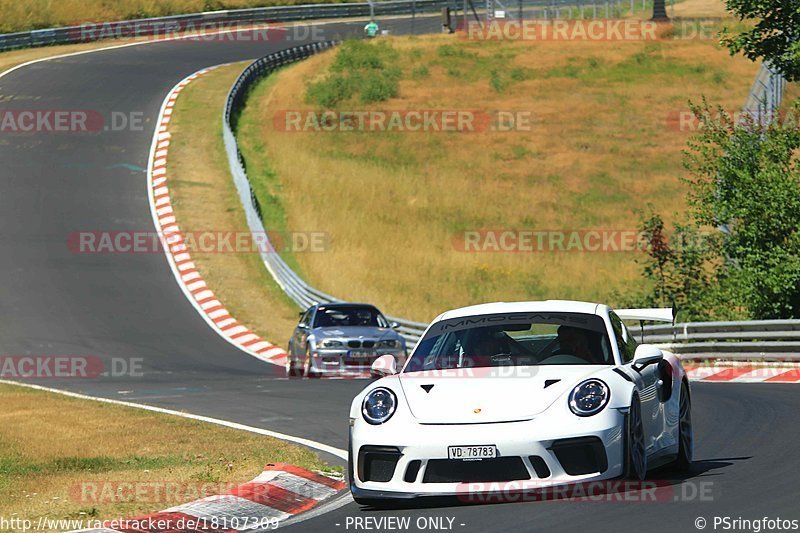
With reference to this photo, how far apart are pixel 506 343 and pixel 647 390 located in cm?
110

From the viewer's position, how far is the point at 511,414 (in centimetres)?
859

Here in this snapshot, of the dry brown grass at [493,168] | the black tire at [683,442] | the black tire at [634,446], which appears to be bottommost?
the dry brown grass at [493,168]

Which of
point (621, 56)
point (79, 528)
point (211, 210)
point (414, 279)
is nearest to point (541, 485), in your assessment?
point (79, 528)

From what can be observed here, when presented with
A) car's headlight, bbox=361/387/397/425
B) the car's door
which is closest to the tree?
the car's door

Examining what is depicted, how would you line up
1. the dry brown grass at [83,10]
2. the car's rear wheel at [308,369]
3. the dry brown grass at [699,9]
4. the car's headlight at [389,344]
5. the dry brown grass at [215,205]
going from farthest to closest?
the dry brown grass at [699,9]
the dry brown grass at [83,10]
the dry brown grass at [215,205]
the car's headlight at [389,344]
the car's rear wheel at [308,369]

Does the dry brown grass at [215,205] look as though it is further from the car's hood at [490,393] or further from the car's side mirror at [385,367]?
the car's hood at [490,393]

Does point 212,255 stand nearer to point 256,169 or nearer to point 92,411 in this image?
point 256,169

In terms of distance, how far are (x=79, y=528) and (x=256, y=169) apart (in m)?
37.9

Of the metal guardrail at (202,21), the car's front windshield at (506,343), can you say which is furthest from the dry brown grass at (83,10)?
the car's front windshield at (506,343)

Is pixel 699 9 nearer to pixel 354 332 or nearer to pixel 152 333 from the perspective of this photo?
pixel 152 333

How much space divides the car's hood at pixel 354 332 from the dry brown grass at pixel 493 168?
33.6 ft

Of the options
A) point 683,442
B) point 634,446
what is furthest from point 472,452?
point 683,442

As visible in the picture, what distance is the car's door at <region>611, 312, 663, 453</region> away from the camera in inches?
370

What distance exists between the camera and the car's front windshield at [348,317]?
78.8 ft
